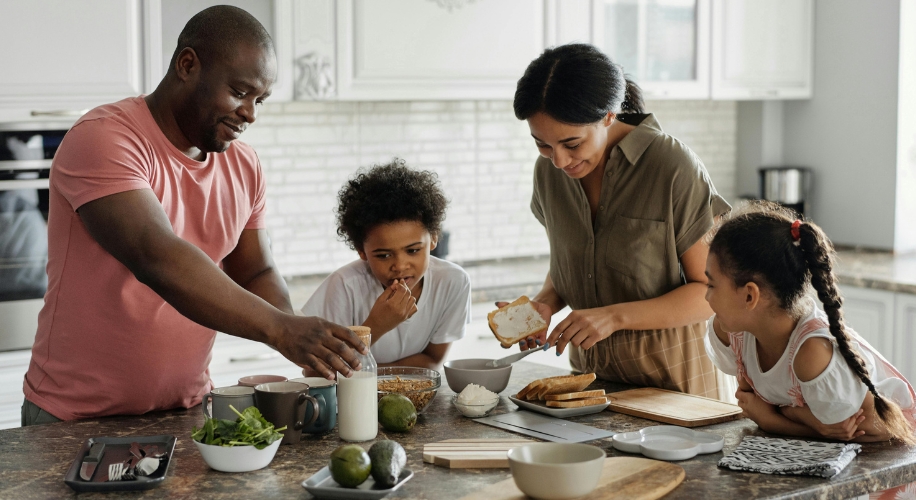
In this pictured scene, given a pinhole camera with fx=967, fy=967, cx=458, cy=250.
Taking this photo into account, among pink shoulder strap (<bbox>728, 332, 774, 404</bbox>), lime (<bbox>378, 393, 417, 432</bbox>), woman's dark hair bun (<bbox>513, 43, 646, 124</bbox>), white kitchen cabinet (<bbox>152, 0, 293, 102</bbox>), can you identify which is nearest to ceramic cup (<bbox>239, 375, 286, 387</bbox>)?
lime (<bbox>378, 393, 417, 432</bbox>)

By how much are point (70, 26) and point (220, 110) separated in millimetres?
1523

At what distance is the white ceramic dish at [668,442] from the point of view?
1667mm

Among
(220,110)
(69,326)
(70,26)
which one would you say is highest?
(70,26)

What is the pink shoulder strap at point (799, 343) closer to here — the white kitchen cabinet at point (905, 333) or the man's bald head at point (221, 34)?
the man's bald head at point (221, 34)

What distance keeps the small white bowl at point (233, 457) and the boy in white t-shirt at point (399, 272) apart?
2.31 feet

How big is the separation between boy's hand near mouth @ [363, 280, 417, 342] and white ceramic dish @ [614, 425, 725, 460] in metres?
0.65

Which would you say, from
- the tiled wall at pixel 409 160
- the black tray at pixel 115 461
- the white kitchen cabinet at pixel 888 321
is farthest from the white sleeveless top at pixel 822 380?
the tiled wall at pixel 409 160

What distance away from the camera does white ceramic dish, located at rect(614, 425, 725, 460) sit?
167 centimetres

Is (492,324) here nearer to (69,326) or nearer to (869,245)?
(69,326)

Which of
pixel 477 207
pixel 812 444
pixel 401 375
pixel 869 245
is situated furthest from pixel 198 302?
pixel 869 245

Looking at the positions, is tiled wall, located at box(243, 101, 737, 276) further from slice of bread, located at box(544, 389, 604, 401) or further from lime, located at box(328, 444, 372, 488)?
lime, located at box(328, 444, 372, 488)

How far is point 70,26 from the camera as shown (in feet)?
10.3

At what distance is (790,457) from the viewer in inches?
65.2

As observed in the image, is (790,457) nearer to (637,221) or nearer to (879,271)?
(637,221)
